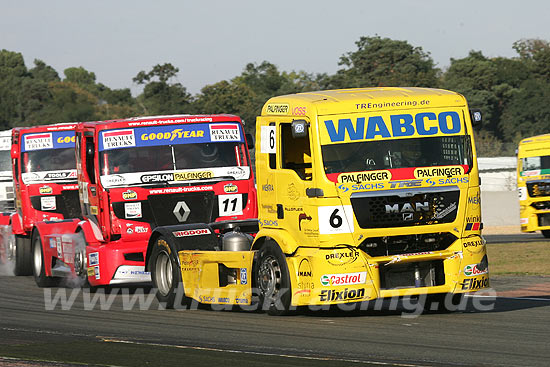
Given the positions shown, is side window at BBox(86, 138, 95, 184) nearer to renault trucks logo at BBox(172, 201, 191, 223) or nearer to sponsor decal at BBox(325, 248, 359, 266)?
renault trucks logo at BBox(172, 201, 191, 223)

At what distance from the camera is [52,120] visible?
235 feet

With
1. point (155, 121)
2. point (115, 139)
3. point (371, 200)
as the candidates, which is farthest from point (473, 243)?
point (115, 139)

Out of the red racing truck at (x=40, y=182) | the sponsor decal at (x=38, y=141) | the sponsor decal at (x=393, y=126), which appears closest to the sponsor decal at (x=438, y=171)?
the sponsor decal at (x=393, y=126)

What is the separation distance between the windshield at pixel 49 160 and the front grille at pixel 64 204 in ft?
1.75

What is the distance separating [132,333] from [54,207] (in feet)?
31.1

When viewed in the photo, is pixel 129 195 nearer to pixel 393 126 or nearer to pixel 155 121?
pixel 155 121

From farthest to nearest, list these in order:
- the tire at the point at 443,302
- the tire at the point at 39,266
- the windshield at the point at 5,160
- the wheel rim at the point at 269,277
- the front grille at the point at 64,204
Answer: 1. the windshield at the point at 5,160
2. the front grille at the point at 64,204
3. the tire at the point at 39,266
4. the tire at the point at 443,302
5. the wheel rim at the point at 269,277

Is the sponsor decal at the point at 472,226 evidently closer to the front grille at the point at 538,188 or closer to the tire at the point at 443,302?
the tire at the point at 443,302

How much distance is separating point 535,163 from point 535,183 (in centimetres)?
50

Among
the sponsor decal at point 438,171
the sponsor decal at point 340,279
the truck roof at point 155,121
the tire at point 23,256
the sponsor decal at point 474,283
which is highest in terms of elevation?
the truck roof at point 155,121

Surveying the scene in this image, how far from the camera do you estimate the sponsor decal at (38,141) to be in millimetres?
20638

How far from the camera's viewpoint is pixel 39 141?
20.7 metres

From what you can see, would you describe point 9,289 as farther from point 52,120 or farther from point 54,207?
point 52,120

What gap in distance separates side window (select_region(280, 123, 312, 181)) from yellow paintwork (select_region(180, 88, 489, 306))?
2 centimetres
